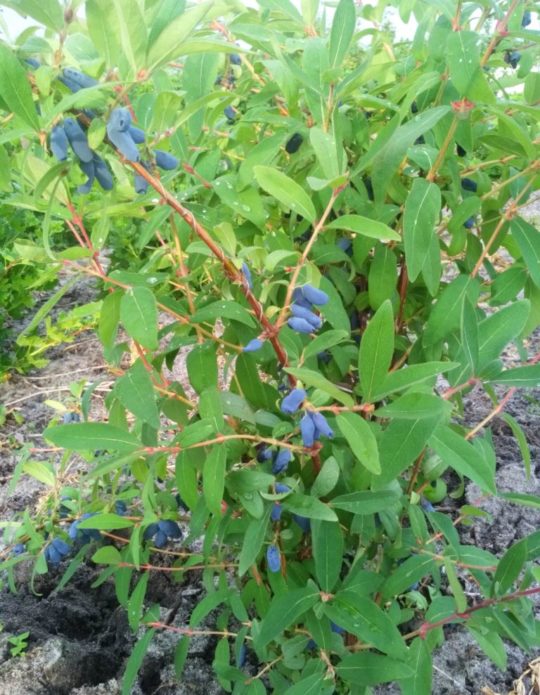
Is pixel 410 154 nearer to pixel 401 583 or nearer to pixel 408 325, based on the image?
pixel 408 325

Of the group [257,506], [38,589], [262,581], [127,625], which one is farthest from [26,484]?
[257,506]

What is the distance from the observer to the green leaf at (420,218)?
0.91 m

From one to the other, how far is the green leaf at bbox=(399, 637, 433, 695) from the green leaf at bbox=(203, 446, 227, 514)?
0.47m

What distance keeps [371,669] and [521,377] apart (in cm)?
52

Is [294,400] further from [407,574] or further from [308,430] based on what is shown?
[407,574]

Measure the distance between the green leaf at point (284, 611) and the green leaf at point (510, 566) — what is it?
28 cm

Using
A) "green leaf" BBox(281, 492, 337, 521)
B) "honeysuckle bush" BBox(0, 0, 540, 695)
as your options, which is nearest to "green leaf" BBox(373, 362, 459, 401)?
"honeysuckle bush" BBox(0, 0, 540, 695)

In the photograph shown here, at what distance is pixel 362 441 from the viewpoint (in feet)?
2.60

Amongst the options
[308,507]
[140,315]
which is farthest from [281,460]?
[140,315]

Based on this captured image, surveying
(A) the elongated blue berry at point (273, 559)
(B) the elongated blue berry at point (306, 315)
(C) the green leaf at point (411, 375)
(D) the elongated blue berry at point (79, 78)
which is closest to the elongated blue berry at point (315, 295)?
(B) the elongated blue berry at point (306, 315)

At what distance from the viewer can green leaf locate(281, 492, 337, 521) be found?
0.93 metres

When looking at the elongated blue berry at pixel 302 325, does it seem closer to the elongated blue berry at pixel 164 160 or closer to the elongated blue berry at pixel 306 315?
the elongated blue berry at pixel 306 315

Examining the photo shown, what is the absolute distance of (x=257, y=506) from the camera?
965 mm

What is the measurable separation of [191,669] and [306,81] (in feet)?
4.24
